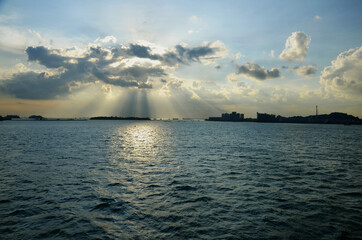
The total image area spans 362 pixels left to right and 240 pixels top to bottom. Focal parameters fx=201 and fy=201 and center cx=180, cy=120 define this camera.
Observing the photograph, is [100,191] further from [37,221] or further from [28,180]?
[28,180]

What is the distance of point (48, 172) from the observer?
25766 millimetres

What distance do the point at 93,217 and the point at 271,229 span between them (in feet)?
38.2

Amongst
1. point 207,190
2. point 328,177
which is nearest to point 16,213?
point 207,190

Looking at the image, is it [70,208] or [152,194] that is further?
[152,194]

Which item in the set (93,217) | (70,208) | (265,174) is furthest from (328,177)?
(70,208)

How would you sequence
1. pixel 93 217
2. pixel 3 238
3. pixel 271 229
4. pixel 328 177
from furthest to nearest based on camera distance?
pixel 328 177 → pixel 93 217 → pixel 271 229 → pixel 3 238

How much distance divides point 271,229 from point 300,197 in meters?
7.57

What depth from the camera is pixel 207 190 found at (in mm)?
19594

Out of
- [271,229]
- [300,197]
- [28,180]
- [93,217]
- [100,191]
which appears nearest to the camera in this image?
[271,229]

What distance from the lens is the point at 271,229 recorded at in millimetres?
12336

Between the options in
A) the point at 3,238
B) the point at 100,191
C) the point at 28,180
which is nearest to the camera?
the point at 3,238

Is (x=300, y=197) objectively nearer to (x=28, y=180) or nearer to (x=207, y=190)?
(x=207, y=190)

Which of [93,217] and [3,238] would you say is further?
[93,217]

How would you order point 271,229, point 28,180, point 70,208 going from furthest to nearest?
point 28,180 → point 70,208 → point 271,229
